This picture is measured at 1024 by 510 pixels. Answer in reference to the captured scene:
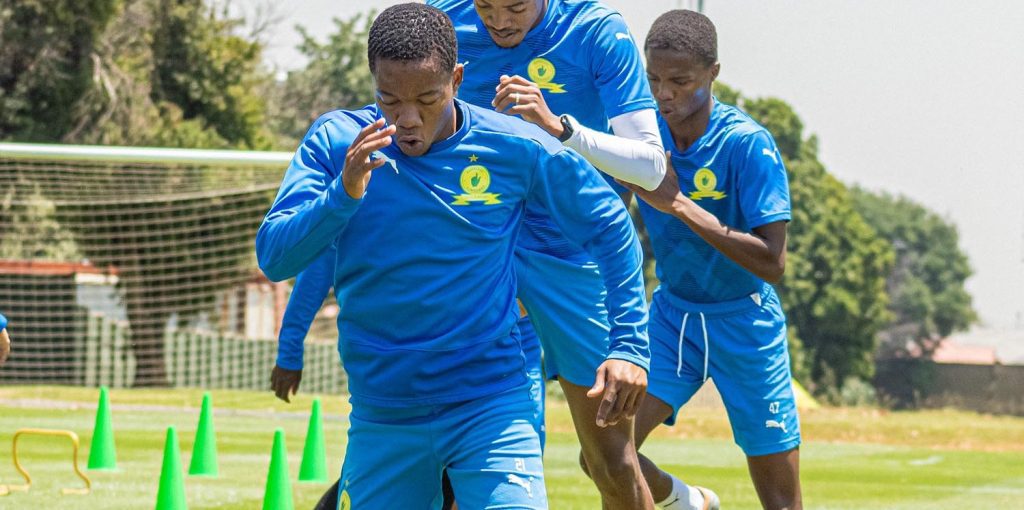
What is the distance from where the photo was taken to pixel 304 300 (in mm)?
5691

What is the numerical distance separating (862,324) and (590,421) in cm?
6713

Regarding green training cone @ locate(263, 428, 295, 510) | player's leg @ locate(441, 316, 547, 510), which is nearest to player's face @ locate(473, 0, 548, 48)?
player's leg @ locate(441, 316, 547, 510)

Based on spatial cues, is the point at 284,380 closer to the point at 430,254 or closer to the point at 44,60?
the point at 430,254

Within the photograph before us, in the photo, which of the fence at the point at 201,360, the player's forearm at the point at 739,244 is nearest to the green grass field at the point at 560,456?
the player's forearm at the point at 739,244

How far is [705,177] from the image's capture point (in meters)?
→ 6.63

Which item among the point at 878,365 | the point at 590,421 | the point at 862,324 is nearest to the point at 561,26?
Answer: the point at 590,421

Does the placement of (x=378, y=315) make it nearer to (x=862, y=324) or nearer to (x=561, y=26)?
(x=561, y=26)

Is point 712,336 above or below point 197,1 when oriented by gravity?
below

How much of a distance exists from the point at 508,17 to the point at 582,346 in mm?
1306

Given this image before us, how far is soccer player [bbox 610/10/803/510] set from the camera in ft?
21.1

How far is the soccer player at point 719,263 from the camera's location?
253 inches

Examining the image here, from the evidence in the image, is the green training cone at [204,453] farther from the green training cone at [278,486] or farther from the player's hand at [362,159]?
the player's hand at [362,159]

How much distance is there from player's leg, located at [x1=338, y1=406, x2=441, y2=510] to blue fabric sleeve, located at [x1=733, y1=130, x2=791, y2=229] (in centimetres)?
244

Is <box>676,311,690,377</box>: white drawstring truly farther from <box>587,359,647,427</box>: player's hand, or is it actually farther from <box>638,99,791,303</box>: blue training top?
<box>587,359,647,427</box>: player's hand
